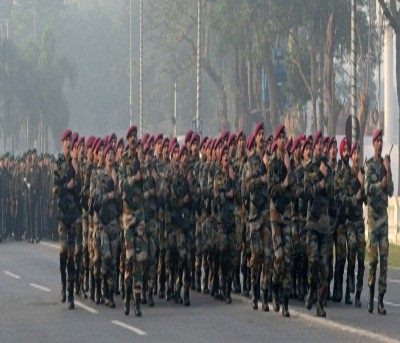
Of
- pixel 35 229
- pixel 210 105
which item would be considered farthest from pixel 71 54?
pixel 35 229

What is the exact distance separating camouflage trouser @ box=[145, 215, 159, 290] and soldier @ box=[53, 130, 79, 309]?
1016 millimetres

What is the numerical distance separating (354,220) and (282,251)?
1.83m

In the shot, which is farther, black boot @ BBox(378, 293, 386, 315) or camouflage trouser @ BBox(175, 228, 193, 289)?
camouflage trouser @ BBox(175, 228, 193, 289)

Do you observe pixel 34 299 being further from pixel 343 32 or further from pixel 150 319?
pixel 343 32

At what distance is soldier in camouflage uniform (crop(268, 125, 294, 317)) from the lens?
65.9ft

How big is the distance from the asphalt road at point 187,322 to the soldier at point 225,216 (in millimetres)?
478

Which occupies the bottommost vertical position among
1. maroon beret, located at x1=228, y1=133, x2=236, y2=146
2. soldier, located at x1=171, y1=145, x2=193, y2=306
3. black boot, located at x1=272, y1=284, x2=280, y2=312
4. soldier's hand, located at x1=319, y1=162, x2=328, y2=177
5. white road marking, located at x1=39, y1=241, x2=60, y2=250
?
black boot, located at x1=272, y1=284, x2=280, y2=312

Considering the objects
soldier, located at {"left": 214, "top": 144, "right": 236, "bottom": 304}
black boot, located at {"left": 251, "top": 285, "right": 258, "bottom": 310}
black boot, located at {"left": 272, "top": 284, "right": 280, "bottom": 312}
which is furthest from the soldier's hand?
soldier, located at {"left": 214, "top": 144, "right": 236, "bottom": 304}

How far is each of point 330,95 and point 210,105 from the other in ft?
167

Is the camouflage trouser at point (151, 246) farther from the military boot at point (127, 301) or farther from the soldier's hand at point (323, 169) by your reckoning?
the soldier's hand at point (323, 169)

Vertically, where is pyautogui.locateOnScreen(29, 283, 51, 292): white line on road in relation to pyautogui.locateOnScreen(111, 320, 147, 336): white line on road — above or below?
above

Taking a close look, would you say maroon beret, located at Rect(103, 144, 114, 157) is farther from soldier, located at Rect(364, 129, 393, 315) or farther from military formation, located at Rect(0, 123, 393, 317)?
soldier, located at Rect(364, 129, 393, 315)

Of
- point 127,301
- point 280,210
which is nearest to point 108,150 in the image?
point 127,301

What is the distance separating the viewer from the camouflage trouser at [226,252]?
2214 centimetres
